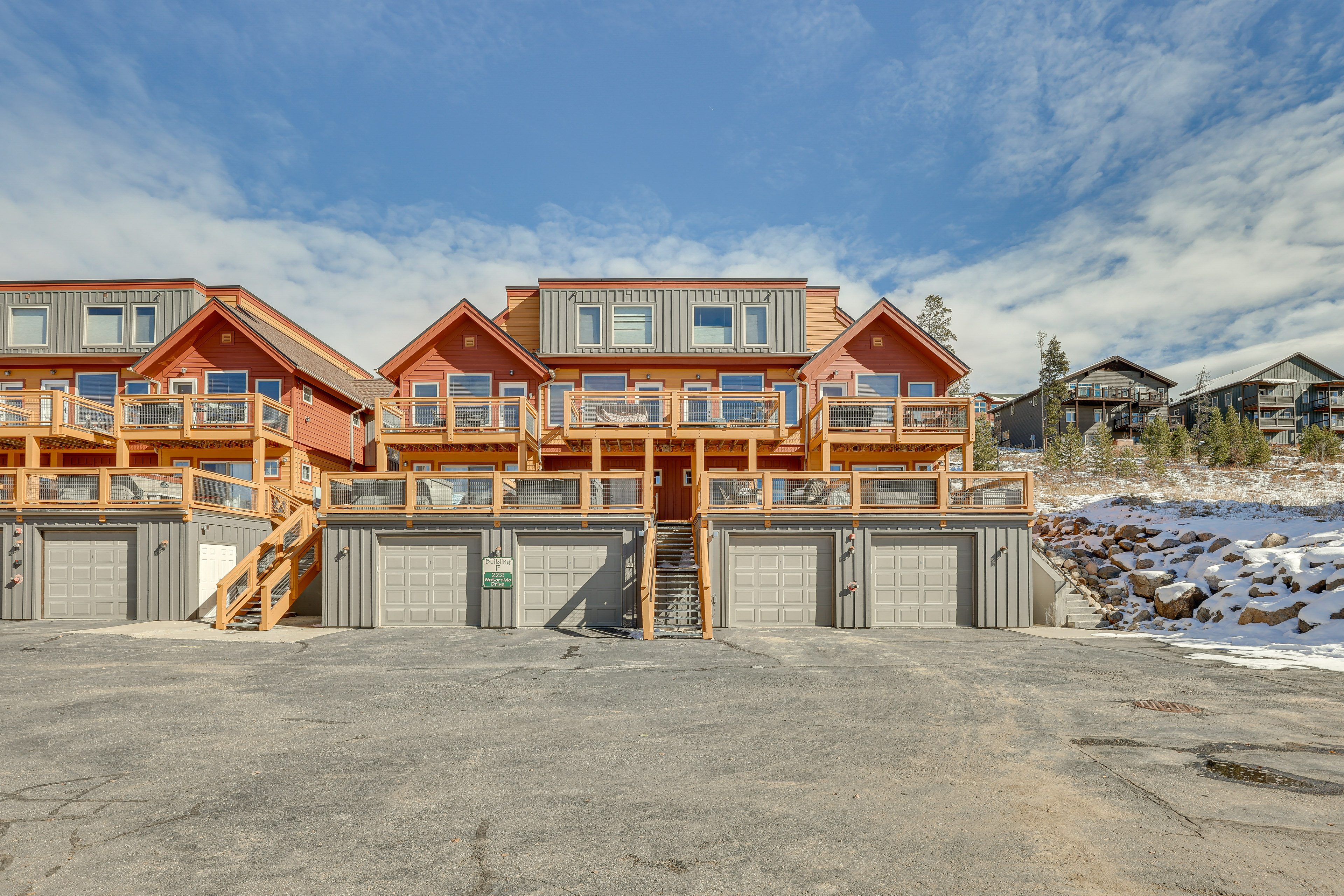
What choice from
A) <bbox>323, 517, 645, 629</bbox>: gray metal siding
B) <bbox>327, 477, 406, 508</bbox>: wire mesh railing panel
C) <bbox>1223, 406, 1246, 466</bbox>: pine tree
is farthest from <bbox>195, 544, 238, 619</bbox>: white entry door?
<bbox>1223, 406, 1246, 466</bbox>: pine tree

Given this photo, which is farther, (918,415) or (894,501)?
(918,415)

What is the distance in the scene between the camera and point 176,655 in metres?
13.5

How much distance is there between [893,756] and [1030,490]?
13.3 m

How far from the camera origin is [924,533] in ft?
61.3

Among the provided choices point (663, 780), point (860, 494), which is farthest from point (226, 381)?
point (663, 780)

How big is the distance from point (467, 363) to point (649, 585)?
1264cm

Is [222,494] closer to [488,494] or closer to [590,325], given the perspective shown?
[488,494]

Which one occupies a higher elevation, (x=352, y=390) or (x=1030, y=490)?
(x=352, y=390)

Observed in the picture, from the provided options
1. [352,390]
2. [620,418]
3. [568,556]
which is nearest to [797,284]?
[620,418]

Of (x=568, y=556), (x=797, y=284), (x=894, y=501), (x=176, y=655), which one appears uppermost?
(x=797, y=284)

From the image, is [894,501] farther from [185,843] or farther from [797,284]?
[185,843]

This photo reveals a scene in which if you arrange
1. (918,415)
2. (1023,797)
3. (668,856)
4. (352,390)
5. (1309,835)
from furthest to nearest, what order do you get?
(352,390)
(918,415)
(1023,797)
(1309,835)
(668,856)

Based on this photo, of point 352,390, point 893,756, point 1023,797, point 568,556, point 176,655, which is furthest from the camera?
point 352,390

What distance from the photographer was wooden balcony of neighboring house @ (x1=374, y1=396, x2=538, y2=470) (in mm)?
22516
